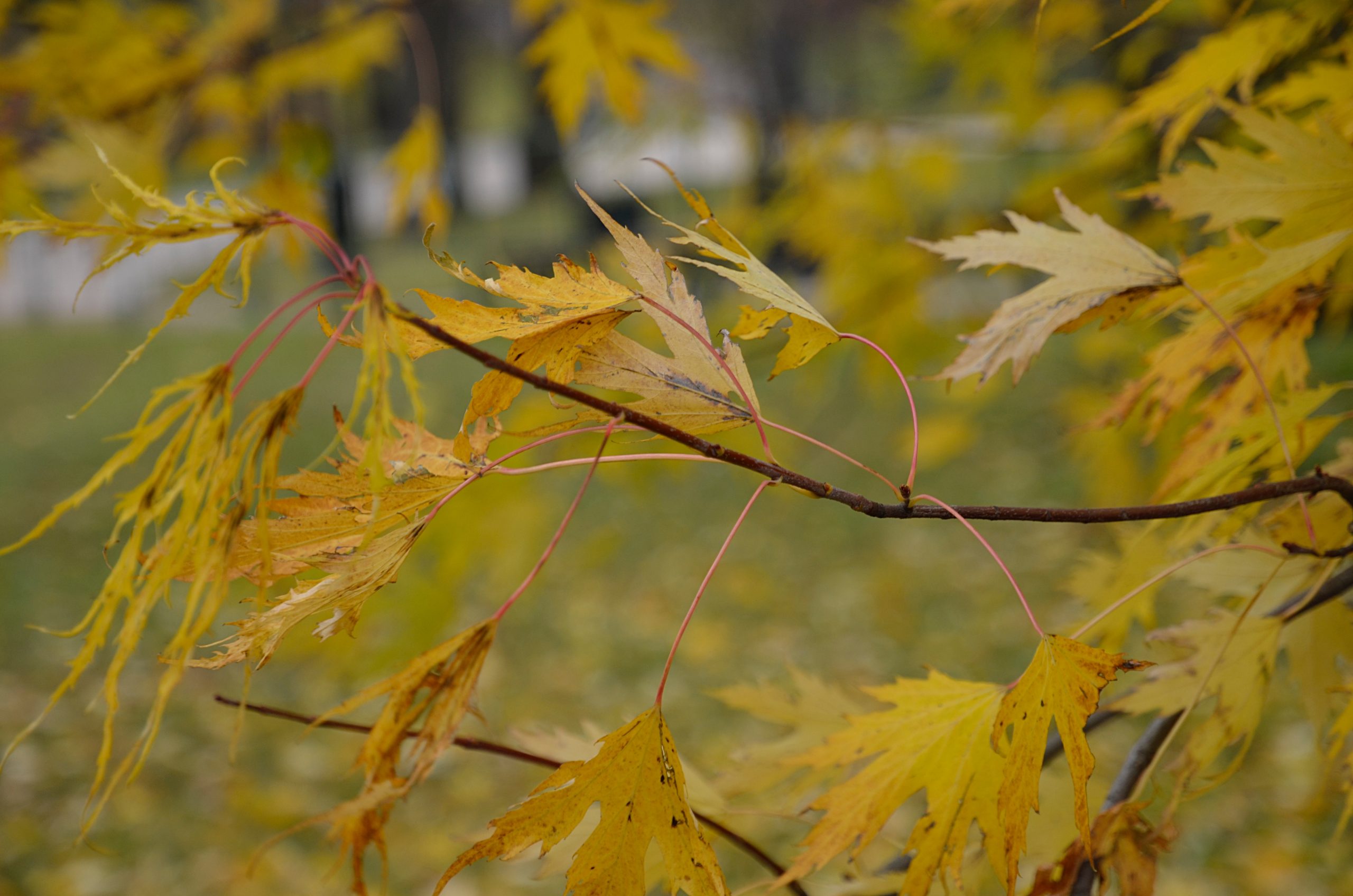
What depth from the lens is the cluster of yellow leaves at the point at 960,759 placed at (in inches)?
17.8

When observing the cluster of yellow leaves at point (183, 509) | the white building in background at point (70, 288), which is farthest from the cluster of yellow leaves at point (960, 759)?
the white building in background at point (70, 288)

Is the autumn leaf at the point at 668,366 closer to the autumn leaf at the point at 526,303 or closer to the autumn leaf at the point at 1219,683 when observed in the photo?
the autumn leaf at the point at 526,303

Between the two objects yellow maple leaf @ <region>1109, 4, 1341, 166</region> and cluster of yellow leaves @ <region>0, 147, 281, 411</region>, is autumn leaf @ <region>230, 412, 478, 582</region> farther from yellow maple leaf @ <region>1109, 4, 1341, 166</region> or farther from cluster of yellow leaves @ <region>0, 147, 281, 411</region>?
yellow maple leaf @ <region>1109, 4, 1341, 166</region>

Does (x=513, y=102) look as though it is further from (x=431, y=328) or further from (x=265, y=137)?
(x=431, y=328)

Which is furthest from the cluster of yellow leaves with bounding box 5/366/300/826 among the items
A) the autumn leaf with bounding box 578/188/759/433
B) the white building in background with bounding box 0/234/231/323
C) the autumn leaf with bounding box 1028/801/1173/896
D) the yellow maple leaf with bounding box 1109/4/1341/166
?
the white building in background with bounding box 0/234/231/323

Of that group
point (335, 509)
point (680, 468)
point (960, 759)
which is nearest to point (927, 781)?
point (960, 759)

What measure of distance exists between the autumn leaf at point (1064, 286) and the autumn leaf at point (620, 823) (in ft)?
1.01

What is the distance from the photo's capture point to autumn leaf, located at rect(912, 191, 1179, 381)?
58 centimetres

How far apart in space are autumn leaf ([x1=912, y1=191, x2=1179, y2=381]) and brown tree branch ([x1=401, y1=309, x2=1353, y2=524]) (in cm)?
14

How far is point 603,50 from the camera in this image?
1.50 metres

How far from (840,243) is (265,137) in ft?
4.91

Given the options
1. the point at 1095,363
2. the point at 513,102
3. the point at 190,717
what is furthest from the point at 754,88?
the point at 513,102

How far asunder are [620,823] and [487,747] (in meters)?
0.16

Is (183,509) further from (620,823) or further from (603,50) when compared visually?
(603,50)
